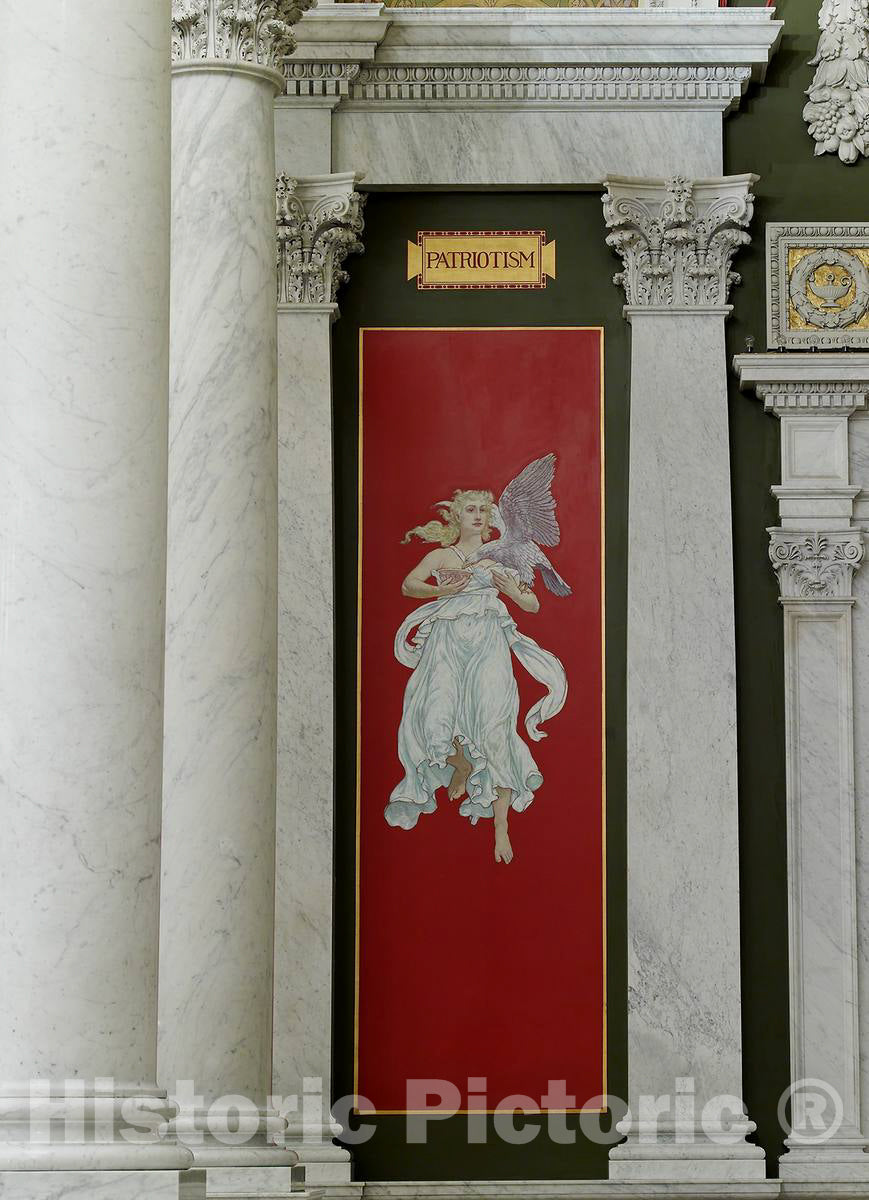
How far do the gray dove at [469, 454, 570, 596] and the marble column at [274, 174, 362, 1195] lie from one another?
1.07 m

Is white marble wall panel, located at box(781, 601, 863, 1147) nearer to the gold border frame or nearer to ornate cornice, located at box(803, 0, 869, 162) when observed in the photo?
the gold border frame

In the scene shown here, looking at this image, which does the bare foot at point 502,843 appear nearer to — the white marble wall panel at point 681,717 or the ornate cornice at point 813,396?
the white marble wall panel at point 681,717

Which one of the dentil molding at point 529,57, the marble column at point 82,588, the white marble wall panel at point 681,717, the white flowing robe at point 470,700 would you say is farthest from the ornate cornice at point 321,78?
the marble column at point 82,588

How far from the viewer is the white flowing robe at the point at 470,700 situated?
1130cm

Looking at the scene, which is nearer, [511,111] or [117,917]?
[117,917]

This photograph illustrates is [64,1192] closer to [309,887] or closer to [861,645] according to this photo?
[309,887]

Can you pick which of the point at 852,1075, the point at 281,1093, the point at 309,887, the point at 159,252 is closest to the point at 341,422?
the point at 309,887

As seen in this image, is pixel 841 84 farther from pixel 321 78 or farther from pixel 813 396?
pixel 321 78

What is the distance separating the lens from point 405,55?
11.7 m

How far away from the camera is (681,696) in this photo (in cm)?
1125

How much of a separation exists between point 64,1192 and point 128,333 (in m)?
2.32

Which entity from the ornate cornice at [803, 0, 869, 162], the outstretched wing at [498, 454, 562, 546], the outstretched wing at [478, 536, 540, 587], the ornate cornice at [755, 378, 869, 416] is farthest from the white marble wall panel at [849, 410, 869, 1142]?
the outstretched wing at [478, 536, 540, 587]

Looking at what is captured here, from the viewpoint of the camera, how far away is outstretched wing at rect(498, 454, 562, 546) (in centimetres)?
1156

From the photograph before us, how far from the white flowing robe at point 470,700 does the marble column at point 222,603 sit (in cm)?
372
